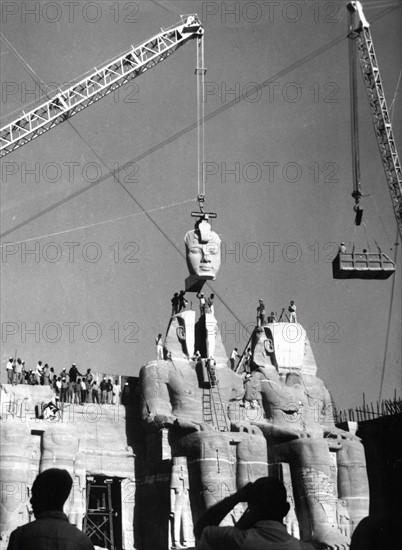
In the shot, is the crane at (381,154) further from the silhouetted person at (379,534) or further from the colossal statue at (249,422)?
the silhouetted person at (379,534)

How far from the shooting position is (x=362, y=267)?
4928 cm

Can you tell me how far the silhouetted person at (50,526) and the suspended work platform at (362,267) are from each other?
39.2m

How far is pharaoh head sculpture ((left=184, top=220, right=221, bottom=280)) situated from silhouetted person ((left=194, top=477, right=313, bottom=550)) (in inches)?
1688

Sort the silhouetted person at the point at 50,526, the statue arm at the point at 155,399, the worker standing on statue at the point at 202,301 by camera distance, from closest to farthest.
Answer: the silhouetted person at the point at 50,526, the statue arm at the point at 155,399, the worker standing on statue at the point at 202,301

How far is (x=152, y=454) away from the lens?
163ft

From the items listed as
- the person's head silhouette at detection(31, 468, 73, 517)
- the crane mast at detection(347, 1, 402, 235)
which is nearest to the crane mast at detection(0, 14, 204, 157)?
the crane mast at detection(347, 1, 402, 235)

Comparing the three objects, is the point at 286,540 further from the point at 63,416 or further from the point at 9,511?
the point at 63,416

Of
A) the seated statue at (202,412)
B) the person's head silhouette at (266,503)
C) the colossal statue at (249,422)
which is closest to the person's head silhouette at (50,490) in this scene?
the person's head silhouette at (266,503)

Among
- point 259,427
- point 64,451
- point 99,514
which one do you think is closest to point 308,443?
point 259,427

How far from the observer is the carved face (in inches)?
2104

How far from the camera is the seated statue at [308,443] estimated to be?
4812cm

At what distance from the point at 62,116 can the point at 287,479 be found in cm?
2568

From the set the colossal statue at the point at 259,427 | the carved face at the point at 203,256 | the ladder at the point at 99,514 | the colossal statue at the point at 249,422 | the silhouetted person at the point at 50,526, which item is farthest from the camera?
the carved face at the point at 203,256

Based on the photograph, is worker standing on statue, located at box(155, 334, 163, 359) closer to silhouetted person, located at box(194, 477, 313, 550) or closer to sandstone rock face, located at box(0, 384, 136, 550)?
sandstone rock face, located at box(0, 384, 136, 550)
